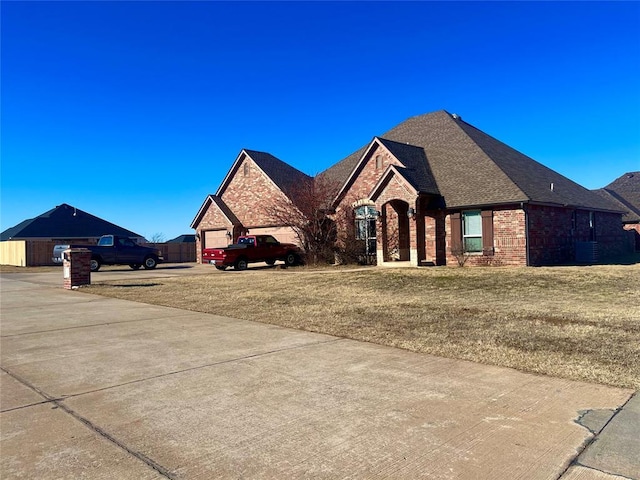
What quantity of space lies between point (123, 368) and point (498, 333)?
546 cm

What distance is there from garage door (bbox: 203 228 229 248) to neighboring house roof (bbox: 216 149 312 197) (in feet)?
→ 9.52

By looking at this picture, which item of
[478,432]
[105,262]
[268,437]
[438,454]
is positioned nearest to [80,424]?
[268,437]

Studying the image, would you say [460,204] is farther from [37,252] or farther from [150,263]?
[37,252]

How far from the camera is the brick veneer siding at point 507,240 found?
19188 millimetres

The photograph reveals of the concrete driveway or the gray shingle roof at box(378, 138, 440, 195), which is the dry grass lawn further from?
the gray shingle roof at box(378, 138, 440, 195)

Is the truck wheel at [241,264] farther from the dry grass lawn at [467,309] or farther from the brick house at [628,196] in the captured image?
the brick house at [628,196]

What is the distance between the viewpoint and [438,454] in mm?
3537

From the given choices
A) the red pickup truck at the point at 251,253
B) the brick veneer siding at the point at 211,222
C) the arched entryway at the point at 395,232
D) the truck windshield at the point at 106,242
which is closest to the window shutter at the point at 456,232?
the arched entryway at the point at 395,232

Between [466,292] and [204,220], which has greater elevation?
[204,220]

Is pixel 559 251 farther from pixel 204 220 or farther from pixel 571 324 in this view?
pixel 204 220

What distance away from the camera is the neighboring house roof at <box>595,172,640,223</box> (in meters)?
34.1

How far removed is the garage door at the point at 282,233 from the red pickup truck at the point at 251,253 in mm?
1276

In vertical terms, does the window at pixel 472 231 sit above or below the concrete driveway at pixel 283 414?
above

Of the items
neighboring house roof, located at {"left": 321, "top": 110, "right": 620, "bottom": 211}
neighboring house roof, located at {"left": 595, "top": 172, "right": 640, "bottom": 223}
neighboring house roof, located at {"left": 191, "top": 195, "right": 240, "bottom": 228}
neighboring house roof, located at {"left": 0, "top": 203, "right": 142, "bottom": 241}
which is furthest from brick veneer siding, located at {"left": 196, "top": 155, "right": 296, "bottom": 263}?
neighboring house roof, located at {"left": 595, "top": 172, "right": 640, "bottom": 223}
